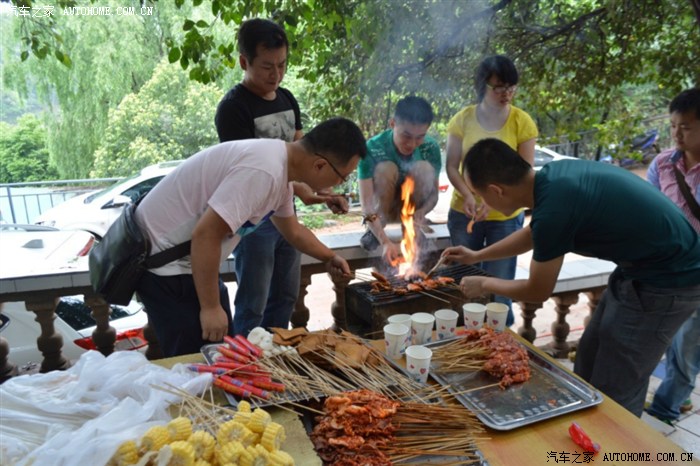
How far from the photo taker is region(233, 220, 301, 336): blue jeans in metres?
3.32

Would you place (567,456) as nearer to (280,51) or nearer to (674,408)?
(674,408)

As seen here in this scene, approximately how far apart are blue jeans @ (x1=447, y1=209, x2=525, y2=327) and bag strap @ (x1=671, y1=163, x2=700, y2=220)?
1.14 meters

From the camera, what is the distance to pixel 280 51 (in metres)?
3.23

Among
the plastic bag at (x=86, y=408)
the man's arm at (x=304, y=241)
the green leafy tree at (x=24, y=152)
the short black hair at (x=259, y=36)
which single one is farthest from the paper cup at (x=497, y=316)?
the green leafy tree at (x=24, y=152)

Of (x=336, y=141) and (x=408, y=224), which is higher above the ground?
(x=336, y=141)

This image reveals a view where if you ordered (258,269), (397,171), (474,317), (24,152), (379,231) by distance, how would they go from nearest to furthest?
(474,317), (258,269), (379,231), (397,171), (24,152)

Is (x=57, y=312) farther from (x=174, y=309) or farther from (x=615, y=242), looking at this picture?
(x=615, y=242)

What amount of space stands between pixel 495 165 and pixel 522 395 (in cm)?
112

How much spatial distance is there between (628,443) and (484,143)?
4.92 feet

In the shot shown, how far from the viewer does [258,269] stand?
131 inches

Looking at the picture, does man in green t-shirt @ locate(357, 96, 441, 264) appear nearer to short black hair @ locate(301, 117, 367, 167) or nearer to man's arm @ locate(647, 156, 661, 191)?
short black hair @ locate(301, 117, 367, 167)

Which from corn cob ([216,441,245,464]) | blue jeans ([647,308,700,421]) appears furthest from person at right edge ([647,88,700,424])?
corn cob ([216,441,245,464])

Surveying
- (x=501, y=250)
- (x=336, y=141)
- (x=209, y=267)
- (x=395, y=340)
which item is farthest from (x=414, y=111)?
(x=209, y=267)

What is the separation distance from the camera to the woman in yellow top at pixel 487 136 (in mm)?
3867
